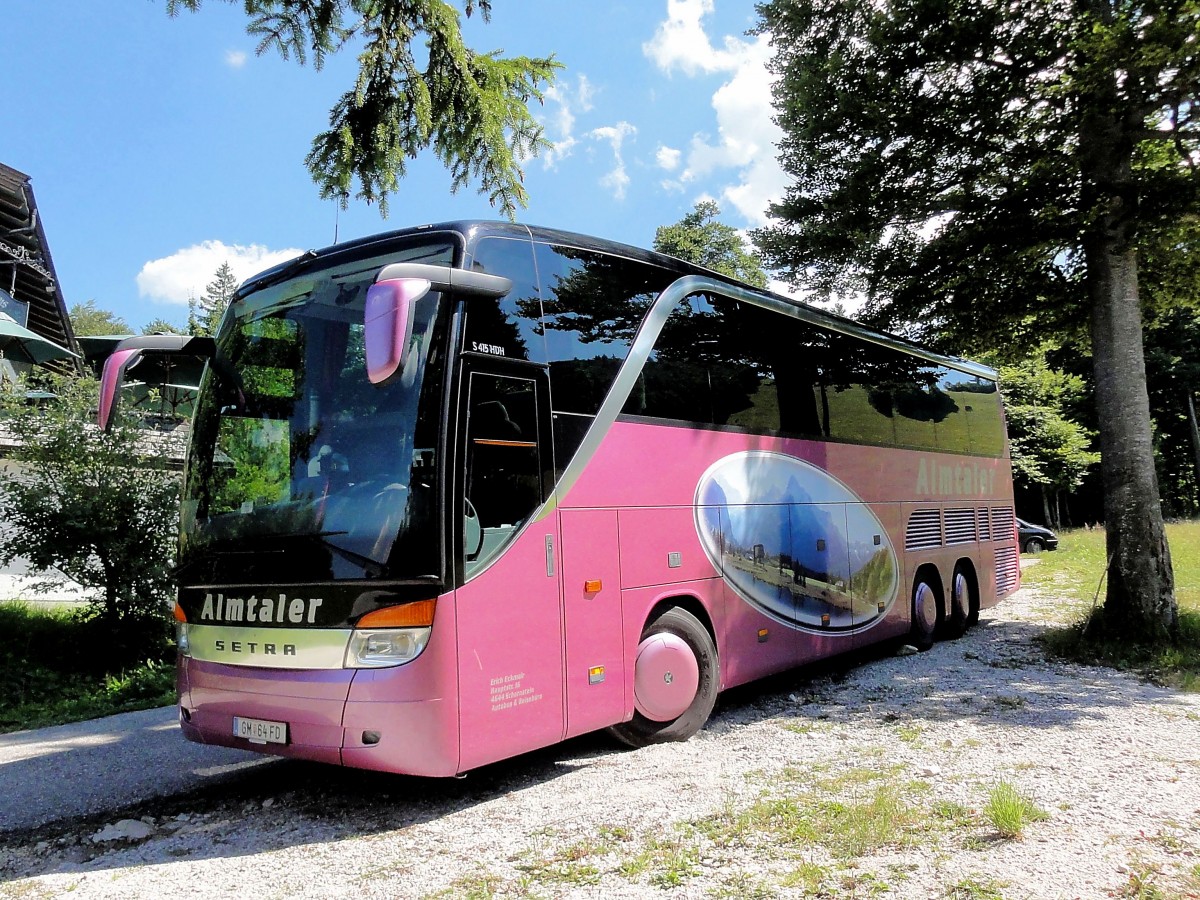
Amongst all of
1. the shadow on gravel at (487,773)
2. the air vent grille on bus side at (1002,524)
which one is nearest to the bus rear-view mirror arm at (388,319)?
the shadow on gravel at (487,773)

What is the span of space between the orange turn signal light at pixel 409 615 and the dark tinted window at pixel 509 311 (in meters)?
1.55

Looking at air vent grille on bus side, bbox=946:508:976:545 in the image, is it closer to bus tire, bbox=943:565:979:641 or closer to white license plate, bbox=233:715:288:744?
bus tire, bbox=943:565:979:641

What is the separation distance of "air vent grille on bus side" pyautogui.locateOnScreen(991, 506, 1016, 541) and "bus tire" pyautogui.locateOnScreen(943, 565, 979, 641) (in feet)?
4.62

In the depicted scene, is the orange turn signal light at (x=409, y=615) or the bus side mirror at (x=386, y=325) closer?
the bus side mirror at (x=386, y=325)

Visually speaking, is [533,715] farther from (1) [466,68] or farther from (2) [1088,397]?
(2) [1088,397]

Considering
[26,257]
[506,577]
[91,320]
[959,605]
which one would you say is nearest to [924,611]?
[959,605]

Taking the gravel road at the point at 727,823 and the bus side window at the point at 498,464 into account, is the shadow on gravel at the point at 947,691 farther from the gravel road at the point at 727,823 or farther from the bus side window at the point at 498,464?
the bus side window at the point at 498,464

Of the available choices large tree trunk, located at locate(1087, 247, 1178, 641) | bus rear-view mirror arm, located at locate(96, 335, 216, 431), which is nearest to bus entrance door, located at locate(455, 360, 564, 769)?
bus rear-view mirror arm, located at locate(96, 335, 216, 431)

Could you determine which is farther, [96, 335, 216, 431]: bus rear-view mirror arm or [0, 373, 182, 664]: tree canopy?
[0, 373, 182, 664]: tree canopy

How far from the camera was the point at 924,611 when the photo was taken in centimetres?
1093

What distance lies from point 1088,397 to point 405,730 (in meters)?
51.4

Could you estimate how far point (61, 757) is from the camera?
7.14 metres

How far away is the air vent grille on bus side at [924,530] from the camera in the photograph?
10.5 metres

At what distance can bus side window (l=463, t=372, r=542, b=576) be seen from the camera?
505cm
